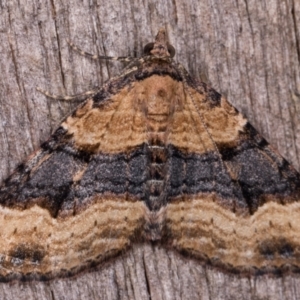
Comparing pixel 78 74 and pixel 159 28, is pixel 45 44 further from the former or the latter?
pixel 159 28

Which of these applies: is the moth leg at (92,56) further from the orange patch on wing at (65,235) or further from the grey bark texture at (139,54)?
the orange patch on wing at (65,235)

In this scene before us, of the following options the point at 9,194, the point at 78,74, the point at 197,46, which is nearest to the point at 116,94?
the point at 78,74

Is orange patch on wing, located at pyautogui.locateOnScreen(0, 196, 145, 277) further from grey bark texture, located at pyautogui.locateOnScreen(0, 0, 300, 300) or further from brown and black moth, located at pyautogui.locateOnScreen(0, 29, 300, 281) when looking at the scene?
grey bark texture, located at pyautogui.locateOnScreen(0, 0, 300, 300)

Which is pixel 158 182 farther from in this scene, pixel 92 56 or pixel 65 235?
pixel 92 56

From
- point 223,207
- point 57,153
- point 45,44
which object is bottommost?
point 223,207

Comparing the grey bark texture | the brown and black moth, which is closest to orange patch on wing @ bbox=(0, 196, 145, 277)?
the brown and black moth

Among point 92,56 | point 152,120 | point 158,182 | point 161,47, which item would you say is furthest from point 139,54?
point 158,182
